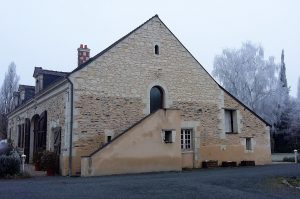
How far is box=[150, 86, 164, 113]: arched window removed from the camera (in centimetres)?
1846

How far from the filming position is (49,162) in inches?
631

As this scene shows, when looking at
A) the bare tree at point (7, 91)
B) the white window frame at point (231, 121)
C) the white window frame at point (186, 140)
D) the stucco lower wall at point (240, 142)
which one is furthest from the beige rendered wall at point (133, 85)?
the bare tree at point (7, 91)

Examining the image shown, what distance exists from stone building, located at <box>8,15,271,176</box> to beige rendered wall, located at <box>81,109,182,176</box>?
4 cm

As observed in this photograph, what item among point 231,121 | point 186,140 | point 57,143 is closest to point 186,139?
point 186,140

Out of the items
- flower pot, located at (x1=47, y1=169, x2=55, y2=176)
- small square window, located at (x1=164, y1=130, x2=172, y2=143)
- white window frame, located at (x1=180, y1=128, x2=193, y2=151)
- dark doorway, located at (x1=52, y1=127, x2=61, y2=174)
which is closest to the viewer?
flower pot, located at (x1=47, y1=169, x2=55, y2=176)

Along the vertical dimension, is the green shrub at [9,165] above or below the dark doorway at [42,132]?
below

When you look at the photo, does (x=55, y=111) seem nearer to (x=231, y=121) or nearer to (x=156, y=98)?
(x=156, y=98)

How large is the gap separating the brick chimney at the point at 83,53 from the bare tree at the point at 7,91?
858 inches

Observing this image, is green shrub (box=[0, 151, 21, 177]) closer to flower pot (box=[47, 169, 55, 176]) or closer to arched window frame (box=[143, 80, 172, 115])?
flower pot (box=[47, 169, 55, 176])

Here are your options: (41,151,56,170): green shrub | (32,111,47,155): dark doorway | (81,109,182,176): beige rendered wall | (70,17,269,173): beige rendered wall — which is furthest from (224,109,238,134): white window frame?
(32,111,47,155): dark doorway

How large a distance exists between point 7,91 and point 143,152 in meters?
31.6

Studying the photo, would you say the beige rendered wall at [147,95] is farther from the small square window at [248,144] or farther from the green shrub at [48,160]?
the green shrub at [48,160]

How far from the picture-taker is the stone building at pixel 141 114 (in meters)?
15.8

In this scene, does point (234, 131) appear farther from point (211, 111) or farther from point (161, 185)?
point (161, 185)
